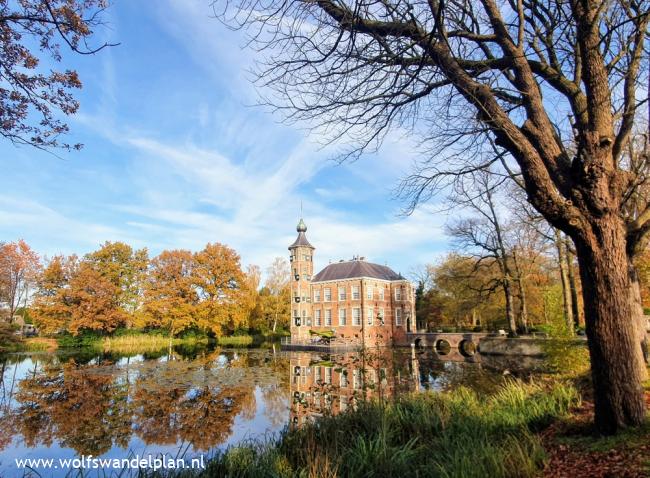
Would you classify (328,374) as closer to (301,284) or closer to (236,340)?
(301,284)

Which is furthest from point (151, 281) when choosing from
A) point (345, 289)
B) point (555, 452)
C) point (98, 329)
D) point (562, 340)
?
point (555, 452)

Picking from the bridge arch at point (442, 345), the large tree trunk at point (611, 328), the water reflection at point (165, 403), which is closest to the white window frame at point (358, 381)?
the water reflection at point (165, 403)

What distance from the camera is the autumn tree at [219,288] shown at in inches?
1490

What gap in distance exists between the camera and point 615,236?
4086mm

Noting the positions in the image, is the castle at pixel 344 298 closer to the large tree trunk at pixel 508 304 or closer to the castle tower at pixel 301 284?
the castle tower at pixel 301 284

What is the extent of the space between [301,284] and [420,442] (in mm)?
32560

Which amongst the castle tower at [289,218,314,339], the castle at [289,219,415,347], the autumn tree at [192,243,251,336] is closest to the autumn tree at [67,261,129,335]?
the autumn tree at [192,243,251,336]

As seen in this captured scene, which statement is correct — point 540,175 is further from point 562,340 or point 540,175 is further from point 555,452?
point 562,340

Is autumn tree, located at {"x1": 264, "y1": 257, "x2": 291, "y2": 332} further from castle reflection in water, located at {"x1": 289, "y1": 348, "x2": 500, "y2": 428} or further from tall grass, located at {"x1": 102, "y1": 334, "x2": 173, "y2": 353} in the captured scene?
castle reflection in water, located at {"x1": 289, "y1": 348, "x2": 500, "y2": 428}

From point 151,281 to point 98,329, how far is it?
6.01 meters

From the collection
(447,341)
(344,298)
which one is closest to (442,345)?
(447,341)

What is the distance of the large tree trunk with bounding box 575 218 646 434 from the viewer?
3830 millimetres

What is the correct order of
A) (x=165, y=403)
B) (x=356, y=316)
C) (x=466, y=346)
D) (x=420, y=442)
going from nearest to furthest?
(x=420, y=442)
(x=165, y=403)
(x=466, y=346)
(x=356, y=316)

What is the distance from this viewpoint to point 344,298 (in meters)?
36.6
